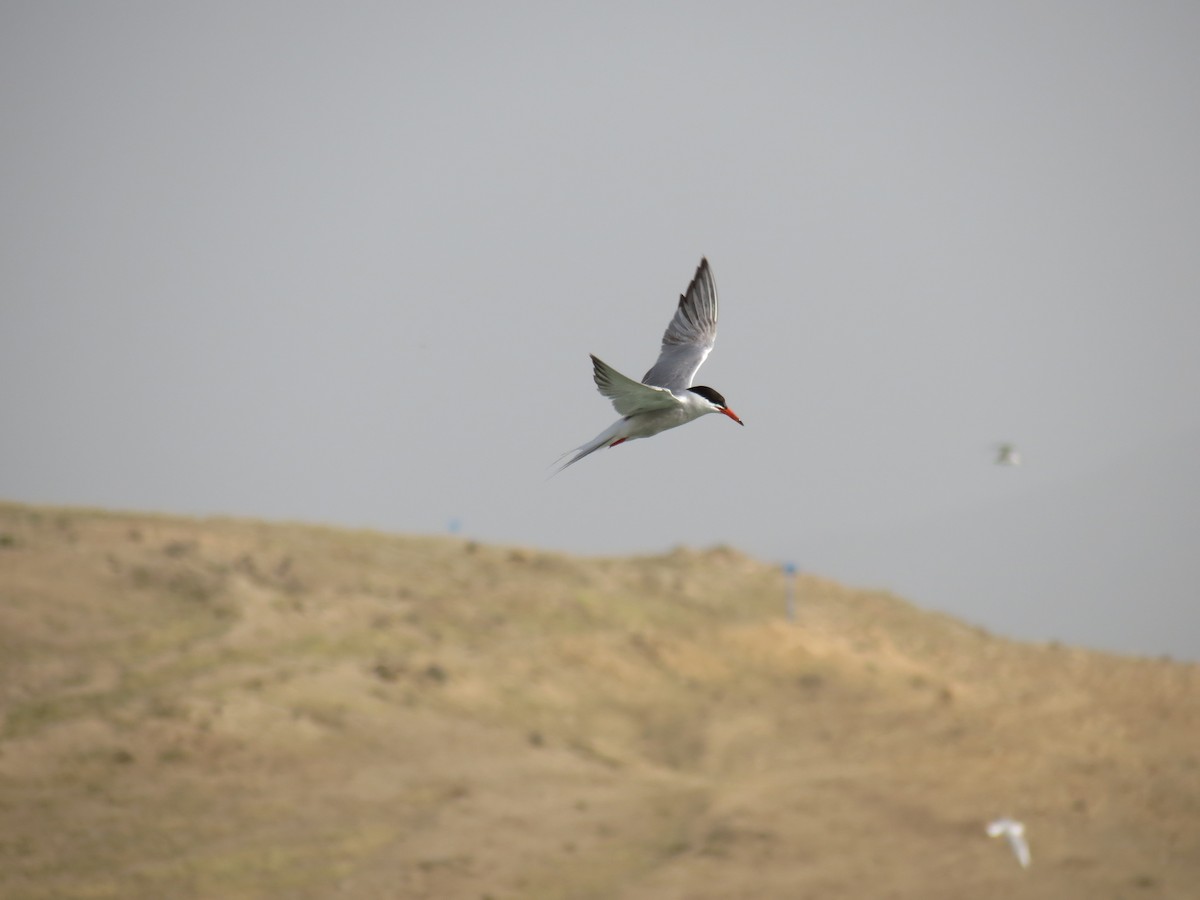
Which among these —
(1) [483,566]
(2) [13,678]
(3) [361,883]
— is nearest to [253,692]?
(2) [13,678]

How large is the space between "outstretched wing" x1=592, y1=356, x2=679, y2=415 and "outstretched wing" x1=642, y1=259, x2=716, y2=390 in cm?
199

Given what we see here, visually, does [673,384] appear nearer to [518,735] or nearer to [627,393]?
[627,393]

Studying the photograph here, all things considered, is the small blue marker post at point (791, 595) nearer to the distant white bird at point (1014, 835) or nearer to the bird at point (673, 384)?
the distant white bird at point (1014, 835)

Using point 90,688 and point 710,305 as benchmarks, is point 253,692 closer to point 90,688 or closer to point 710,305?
point 90,688

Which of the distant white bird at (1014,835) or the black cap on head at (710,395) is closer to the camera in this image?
the black cap on head at (710,395)

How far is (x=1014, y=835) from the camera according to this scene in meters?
20.8

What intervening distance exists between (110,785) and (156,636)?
15.3ft

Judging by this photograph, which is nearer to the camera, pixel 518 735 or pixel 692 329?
pixel 692 329

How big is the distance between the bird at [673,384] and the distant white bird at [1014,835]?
31.2 ft

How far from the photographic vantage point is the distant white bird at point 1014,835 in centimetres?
2036

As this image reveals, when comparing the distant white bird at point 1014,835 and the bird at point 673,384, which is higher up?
the bird at point 673,384

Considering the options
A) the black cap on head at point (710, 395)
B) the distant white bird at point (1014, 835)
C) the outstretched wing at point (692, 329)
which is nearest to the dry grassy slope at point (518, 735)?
the distant white bird at point (1014, 835)

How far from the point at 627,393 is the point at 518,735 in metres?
16.6

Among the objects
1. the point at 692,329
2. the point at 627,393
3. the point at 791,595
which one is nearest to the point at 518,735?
the point at 791,595
